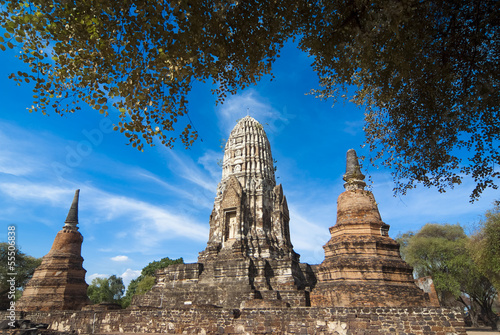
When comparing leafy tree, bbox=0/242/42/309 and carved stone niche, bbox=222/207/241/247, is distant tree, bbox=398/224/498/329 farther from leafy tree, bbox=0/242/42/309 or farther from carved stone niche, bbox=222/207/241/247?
leafy tree, bbox=0/242/42/309

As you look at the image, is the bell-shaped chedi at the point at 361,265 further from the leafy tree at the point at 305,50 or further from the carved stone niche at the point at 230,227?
the carved stone niche at the point at 230,227

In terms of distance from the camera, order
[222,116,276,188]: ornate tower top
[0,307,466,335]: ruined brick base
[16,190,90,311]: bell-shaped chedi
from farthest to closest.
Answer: [222,116,276,188]: ornate tower top, [16,190,90,311]: bell-shaped chedi, [0,307,466,335]: ruined brick base

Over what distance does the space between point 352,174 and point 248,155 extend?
11220 mm

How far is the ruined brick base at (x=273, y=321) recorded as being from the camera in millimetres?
8719

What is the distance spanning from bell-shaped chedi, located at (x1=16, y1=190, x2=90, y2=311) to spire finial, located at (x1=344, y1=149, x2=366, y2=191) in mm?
19899

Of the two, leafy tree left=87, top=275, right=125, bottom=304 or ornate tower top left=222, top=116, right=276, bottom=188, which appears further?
leafy tree left=87, top=275, right=125, bottom=304

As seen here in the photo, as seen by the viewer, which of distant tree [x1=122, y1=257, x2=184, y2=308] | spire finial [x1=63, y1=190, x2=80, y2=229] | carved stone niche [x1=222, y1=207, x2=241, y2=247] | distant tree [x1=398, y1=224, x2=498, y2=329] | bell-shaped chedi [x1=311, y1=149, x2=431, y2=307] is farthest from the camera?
distant tree [x1=122, y1=257, x2=184, y2=308]

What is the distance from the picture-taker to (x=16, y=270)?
31.8 m

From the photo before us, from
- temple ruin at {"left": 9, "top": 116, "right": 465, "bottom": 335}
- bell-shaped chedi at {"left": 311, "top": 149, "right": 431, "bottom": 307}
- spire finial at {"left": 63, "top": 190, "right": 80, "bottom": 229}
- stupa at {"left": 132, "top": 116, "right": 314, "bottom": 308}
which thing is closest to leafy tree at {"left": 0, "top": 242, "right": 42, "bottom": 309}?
spire finial at {"left": 63, "top": 190, "right": 80, "bottom": 229}

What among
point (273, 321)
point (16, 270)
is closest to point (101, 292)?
point (16, 270)

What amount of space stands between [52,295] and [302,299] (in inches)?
677

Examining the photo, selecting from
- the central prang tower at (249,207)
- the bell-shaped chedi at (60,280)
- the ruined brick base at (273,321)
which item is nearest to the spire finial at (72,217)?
the bell-shaped chedi at (60,280)

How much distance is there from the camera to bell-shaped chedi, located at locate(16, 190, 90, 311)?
20453mm

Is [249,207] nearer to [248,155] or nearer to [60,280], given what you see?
[248,155]
